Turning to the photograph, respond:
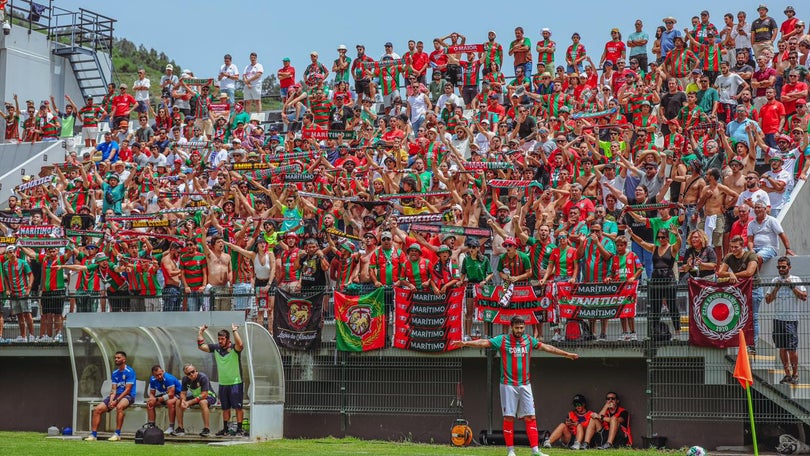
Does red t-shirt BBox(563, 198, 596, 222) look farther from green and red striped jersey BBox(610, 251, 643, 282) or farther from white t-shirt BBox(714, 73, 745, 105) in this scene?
white t-shirt BBox(714, 73, 745, 105)

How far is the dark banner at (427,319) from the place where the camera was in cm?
1922

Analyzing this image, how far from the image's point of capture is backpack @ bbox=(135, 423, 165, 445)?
64.4ft

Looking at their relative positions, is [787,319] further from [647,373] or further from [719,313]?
[647,373]

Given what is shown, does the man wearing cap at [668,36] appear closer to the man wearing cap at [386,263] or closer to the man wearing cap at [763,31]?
the man wearing cap at [763,31]

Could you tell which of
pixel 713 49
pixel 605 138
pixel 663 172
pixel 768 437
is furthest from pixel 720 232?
pixel 713 49

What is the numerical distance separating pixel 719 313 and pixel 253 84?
1980cm

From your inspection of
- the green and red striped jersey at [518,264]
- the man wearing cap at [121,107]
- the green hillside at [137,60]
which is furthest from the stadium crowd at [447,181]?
the green hillside at [137,60]

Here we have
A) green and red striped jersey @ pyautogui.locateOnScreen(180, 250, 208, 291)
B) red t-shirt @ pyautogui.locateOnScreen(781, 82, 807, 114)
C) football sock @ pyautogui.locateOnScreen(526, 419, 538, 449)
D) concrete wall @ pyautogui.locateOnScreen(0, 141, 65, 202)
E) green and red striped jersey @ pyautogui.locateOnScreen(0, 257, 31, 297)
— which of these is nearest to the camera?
football sock @ pyautogui.locateOnScreen(526, 419, 538, 449)

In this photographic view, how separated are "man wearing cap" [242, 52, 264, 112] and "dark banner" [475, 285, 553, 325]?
16.7 meters

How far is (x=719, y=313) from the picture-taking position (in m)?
17.3

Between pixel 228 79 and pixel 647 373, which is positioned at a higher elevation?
pixel 228 79

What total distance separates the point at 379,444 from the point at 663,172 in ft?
22.8

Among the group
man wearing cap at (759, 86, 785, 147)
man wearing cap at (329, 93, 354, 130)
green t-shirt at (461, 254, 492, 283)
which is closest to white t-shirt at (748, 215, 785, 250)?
green t-shirt at (461, 254, 492, 283)

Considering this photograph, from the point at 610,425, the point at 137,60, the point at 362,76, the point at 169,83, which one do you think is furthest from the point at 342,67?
the point at 137,60
